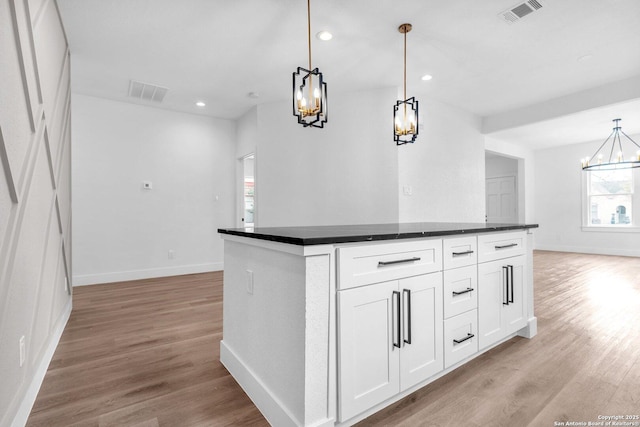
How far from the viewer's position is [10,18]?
144 centimetres

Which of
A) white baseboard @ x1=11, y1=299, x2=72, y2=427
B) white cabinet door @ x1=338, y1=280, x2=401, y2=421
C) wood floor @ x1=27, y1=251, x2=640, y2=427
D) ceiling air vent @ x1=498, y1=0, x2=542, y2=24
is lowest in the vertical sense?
wood floor @ x1=27, y1=251, x2=640, y2=427

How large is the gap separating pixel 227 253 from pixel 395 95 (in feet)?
11.1

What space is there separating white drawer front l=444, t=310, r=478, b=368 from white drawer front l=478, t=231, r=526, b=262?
38cm

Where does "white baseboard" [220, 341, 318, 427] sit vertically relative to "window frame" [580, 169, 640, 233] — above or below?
below

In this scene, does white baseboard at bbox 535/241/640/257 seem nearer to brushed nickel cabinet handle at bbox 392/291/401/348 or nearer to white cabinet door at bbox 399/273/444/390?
white cabinet door at bbox 399/273/444/390

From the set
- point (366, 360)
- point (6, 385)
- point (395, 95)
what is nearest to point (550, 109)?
point (395, 95)

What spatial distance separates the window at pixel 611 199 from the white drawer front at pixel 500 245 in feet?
21.9

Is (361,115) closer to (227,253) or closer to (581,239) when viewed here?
(227,253)

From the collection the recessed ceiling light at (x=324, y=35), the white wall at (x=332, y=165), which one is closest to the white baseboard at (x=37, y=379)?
the white wall at (x=332, y=165)

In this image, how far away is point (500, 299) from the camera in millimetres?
2150

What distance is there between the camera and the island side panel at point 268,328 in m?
1.30

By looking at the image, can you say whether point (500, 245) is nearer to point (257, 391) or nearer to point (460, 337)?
point (460, 337)

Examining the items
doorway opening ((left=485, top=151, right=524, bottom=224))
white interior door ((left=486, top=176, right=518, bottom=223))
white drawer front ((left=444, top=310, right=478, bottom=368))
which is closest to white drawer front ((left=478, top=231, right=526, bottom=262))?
white drawer front ((left=444, top=310, right=478, bottom=368))

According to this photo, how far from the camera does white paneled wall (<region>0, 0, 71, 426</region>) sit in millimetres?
1328
